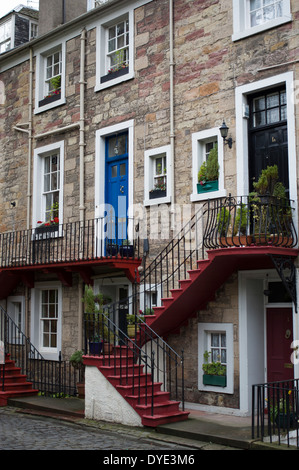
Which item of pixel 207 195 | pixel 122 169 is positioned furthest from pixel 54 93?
pixel 207 195

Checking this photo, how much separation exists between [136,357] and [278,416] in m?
3.56

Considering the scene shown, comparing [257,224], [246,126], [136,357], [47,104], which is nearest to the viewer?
[257,224]

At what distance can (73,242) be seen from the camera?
14.5 metres

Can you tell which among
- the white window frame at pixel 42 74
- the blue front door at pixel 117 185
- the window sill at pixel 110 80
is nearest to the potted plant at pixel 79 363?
the blue front door at pixel 117 185

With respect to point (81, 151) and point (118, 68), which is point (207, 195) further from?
point (118, 68)

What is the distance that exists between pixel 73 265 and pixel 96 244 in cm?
85

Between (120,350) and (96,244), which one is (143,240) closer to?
(96,244)

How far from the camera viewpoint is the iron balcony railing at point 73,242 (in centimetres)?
1304

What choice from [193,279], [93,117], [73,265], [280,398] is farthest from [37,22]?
[280,398]

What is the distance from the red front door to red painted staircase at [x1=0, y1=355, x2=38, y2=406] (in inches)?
221

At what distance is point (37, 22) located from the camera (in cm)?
1844

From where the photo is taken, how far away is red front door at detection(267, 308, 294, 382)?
1103 centimetres

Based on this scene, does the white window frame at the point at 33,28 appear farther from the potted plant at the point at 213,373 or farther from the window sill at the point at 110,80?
the potted plant at the point at 213,373

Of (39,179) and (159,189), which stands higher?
(39,179)
